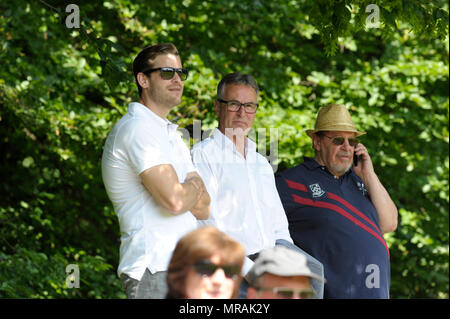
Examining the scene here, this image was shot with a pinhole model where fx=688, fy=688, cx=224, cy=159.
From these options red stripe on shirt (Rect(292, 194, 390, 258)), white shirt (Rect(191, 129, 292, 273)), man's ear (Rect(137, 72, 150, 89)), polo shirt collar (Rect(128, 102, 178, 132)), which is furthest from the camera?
red stripe on shirt (Rect(292, 194, 390, 258))

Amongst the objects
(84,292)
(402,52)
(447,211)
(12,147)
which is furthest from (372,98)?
(12,147)

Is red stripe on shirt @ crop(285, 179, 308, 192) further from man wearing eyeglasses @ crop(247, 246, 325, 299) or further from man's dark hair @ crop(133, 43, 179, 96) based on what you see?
man wearing eyeglasses @ crop(247, 246, 325, 299)

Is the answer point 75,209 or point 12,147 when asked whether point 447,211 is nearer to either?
point 75,209

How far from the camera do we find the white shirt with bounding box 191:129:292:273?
3.51 meters

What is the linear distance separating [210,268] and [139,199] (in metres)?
1.01

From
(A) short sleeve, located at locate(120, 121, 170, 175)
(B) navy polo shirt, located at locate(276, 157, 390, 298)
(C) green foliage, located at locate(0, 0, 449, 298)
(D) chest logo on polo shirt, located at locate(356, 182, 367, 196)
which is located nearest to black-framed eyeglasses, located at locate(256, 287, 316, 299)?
(A) short sleeve, located at locate(120, 121, 170, 175)

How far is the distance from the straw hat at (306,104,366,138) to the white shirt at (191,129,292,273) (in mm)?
816

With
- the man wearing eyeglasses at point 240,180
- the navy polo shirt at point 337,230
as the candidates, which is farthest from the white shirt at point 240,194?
the navy polo shirt at point 337,230

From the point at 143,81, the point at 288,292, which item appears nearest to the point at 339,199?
the point at 143,81

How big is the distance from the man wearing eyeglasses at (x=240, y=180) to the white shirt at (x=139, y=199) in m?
0.44

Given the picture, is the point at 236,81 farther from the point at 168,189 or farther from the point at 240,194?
the point at 168,189

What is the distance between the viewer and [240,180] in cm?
365

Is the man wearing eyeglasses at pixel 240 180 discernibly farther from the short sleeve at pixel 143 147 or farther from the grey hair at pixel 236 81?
the short sleeve at pixel 143 147
